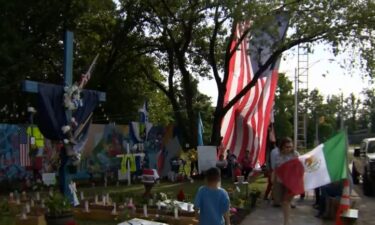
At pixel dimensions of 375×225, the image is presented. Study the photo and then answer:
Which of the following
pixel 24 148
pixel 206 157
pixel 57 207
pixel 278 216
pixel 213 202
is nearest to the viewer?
pixel 213 202

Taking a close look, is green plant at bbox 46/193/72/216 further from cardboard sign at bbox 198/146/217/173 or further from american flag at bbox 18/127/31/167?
cardboard sign at bbox 198/146/217/173

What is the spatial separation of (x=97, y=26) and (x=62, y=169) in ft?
58.0

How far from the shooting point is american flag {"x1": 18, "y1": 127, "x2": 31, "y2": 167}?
21391mm

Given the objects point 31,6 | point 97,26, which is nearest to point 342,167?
point 31,6

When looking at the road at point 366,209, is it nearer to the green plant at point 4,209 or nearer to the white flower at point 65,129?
the white flower at point 65,129

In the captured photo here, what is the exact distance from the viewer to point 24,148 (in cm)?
2159

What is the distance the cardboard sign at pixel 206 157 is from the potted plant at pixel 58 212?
15203 millimetres

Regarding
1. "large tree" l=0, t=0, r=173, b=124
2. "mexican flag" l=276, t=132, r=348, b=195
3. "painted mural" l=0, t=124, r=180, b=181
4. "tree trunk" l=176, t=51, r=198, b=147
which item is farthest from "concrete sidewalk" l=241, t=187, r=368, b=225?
"tree trunk" l=176, t=51, r=198, b=147

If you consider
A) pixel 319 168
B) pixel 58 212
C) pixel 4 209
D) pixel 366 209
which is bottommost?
pixel 366 209

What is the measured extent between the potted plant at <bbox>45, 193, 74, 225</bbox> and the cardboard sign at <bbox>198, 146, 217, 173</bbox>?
1520cm

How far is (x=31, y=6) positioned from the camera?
25375 millimetres

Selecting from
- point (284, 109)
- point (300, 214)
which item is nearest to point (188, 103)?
point (300, 214)

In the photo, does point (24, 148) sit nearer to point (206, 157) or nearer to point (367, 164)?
point (206, 157)

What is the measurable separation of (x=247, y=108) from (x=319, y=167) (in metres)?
20.4
